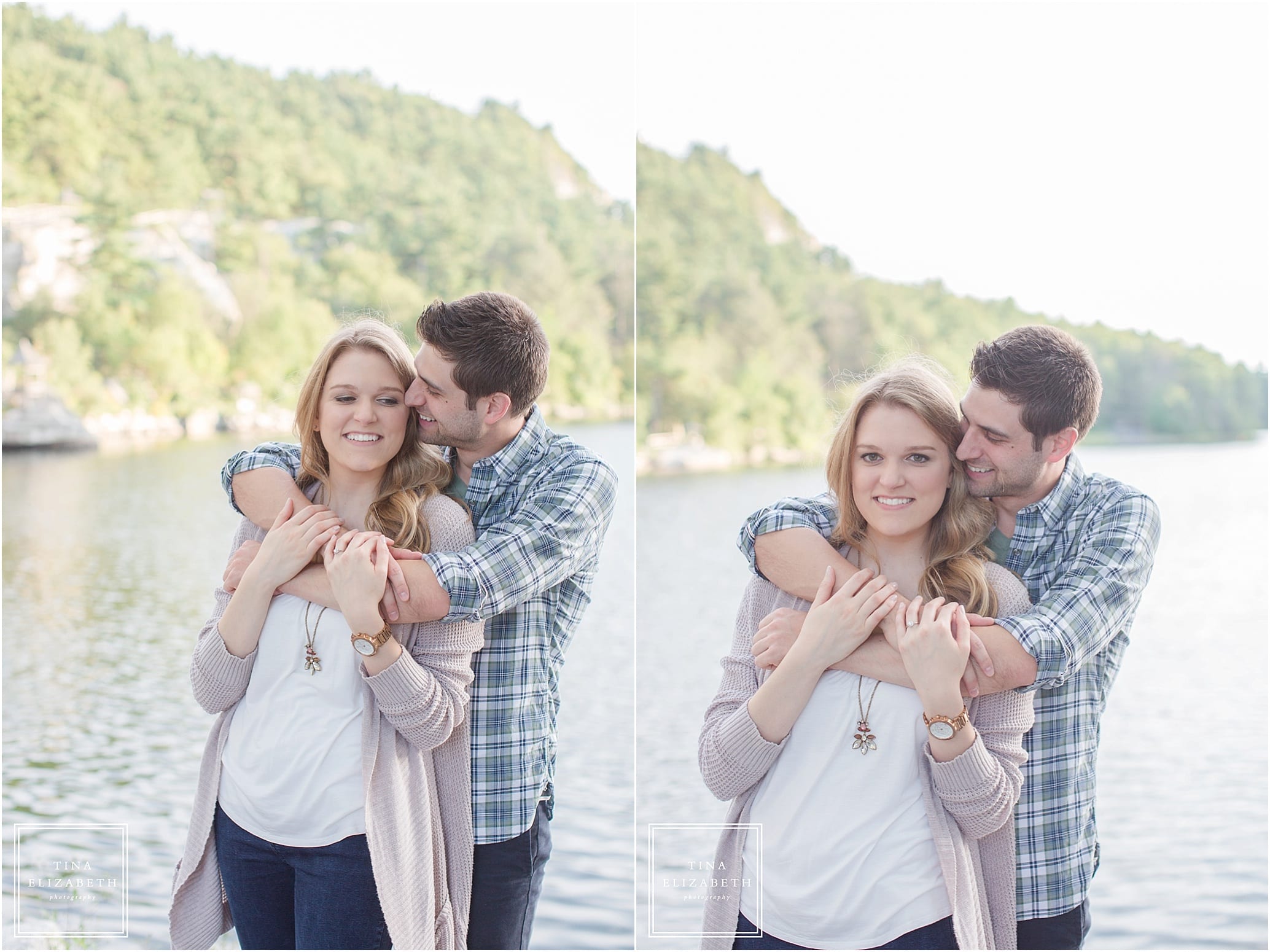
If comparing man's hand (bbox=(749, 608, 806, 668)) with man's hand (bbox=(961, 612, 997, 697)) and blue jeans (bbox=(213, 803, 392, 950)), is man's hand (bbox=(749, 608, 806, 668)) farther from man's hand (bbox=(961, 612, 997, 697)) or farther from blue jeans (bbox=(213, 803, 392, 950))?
blue jeans (bbox=(213, 803, 392, 950))

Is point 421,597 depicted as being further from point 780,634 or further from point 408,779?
point 780,634

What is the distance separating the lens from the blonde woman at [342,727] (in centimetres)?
176

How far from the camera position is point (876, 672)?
1657mm

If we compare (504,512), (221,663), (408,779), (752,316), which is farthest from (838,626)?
(752,316)

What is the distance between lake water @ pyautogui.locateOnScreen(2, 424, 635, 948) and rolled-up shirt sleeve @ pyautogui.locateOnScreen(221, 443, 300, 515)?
2.91 m

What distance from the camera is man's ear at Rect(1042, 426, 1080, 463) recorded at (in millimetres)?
1769

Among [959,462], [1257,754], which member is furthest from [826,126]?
[959,462]

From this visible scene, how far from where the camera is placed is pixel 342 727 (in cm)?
179

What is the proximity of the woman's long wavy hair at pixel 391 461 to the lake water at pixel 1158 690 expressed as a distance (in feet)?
3.76

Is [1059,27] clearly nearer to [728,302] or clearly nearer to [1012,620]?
[728,302]

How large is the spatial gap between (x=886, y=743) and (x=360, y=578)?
831 mm

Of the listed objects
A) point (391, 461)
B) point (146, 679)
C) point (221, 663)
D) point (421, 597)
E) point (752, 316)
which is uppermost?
point (752, 316)

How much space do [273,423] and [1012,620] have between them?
15400 mm

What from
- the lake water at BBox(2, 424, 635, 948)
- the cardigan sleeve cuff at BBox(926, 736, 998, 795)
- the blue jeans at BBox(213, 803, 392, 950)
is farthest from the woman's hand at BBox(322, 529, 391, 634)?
the lake water at BBox(2, 424, 635, 948)
